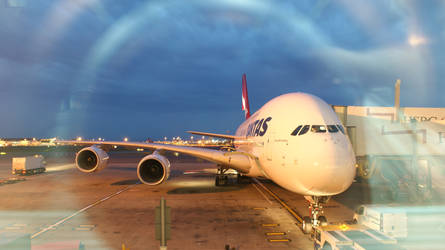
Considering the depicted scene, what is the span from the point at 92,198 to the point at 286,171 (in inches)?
422

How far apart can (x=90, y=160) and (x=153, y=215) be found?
749 centimetres

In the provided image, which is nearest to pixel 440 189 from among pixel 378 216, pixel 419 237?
pixel 419 237

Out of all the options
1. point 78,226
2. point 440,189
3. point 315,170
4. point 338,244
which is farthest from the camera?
point 440,189

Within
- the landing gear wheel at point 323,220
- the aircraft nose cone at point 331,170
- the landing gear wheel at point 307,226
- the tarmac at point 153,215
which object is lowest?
the tarmac at point 153,215

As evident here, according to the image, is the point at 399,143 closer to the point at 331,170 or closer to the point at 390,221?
the point at 390,221

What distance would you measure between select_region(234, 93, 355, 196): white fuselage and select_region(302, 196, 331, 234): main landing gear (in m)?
0.57

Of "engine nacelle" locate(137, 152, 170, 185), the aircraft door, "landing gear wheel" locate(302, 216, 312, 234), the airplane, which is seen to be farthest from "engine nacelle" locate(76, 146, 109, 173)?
"landing gear wheel" locate(302, 216, 312, 234)

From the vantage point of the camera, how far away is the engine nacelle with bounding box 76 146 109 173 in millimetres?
15711

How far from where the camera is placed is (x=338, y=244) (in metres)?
5.96

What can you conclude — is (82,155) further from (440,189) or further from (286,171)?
(440,189)

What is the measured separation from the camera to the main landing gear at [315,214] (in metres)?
7.78

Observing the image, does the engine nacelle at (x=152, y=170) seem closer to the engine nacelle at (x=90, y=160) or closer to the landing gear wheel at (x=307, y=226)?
the engine nacelle at (x=90, y=160)

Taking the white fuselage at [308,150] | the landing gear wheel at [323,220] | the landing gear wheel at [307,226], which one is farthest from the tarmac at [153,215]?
the white fuselage at [308,150]

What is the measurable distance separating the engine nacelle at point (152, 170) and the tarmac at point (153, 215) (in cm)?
103
